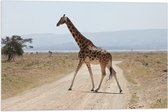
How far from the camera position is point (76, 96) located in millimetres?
12031

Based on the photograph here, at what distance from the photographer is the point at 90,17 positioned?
1241 cm

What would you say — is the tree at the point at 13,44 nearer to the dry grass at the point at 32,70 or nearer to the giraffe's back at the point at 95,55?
the dry grass at the point at 32,70

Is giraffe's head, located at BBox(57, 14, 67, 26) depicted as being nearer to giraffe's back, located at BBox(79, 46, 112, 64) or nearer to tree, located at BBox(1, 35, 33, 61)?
tree, located at BBox(1, 35, 33, 61)

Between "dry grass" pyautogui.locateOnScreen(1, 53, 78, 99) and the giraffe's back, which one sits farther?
"dry grass" pyautogui.locateOnScreen(1, 53, 78, 99)

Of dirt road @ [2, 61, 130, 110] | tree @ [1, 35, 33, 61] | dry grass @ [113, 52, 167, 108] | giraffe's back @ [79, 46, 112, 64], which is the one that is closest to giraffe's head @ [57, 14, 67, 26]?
tree @ [1, 35, 33, 61]

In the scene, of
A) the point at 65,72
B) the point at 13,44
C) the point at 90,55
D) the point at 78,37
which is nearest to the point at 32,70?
the point at 13,44

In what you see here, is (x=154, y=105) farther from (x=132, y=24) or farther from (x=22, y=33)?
(x=22, y=33)

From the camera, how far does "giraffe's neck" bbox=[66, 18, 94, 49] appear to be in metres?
12.2

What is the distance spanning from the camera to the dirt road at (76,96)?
1130cm

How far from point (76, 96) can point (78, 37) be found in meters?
1.33

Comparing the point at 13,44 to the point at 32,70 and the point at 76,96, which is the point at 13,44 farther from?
the point at 76,96

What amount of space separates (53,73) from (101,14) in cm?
295

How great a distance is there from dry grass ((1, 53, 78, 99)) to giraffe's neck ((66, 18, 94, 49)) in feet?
1.10

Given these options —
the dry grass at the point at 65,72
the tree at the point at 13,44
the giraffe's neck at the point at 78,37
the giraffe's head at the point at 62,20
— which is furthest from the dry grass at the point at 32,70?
the giraffe's head at the point at 62,20
